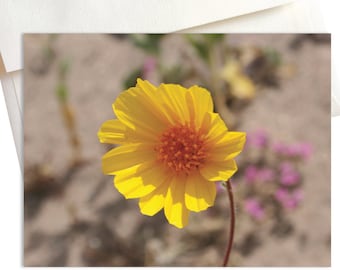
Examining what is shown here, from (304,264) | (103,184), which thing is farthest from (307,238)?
(103,184)

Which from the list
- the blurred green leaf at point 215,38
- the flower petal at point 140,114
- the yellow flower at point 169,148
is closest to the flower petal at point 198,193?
the yellow flower at point 169,148

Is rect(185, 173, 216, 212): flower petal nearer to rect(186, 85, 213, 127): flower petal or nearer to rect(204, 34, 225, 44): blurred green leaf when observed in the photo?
rect(186, 85, 213, 127): flower petal

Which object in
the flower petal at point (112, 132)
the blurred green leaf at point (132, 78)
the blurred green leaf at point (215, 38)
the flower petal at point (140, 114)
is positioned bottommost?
the flower petal at point (112, 132)

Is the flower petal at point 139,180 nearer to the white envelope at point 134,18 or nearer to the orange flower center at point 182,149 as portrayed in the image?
Answer: the orange flower center at point 182,149

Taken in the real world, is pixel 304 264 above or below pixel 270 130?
below

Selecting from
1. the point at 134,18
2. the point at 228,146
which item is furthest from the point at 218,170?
the point at 134,18

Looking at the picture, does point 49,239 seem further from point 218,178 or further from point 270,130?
point 270,130

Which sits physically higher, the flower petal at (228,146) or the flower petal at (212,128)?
the flower petal at (212,128)
